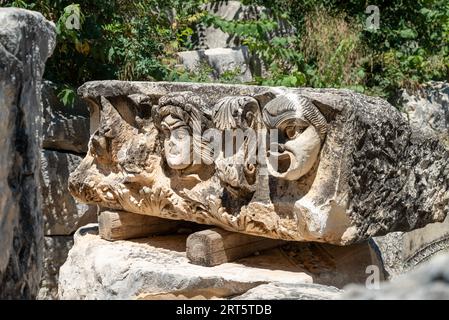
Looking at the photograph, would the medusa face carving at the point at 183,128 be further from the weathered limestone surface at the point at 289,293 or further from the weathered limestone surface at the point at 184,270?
the weathered limestone surface at the point at 289,293

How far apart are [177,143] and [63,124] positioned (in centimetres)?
186

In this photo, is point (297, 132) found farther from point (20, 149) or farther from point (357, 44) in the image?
point (357, 44)

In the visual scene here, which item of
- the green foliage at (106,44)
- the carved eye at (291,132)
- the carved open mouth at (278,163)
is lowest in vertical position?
the carved open mouth at (278,163)

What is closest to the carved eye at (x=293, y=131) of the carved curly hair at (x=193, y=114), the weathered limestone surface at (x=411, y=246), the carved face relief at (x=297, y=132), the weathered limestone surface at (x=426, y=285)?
the carved face relief at (x=297, y=132)

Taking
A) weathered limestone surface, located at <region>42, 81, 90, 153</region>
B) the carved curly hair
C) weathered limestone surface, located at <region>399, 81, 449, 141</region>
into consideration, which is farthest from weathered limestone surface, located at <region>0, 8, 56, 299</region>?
weathered limestone surface, located at <region>399, 81, 449, 141</region>

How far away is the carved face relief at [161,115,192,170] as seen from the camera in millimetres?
4273

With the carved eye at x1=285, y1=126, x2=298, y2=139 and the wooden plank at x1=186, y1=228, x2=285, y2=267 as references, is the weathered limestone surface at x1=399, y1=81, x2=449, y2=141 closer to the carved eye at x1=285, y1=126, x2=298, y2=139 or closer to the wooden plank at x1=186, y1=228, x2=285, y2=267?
the wooden plank at x1=186, y1=228, x2=285, y2=267

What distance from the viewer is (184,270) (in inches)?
167

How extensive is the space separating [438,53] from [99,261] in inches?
158

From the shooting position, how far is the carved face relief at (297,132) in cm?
376

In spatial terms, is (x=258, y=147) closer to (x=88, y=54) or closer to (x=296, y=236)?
(x=296, y=236)

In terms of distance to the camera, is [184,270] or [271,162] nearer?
[271,162]

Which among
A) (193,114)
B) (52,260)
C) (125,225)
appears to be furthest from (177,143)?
(52,260)

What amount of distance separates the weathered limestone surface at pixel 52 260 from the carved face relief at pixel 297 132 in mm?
2572
